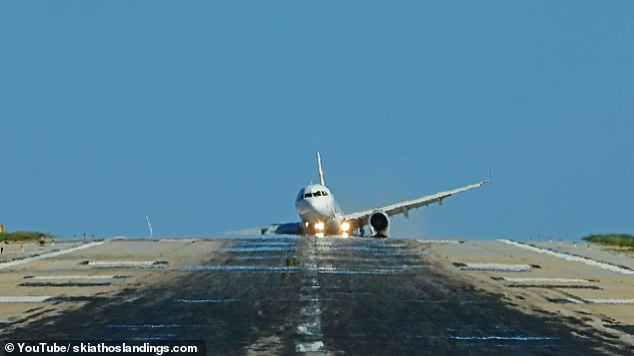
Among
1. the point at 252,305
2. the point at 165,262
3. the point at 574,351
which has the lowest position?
the point at 574,351

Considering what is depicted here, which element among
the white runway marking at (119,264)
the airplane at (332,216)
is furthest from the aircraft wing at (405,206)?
the white runway marking at (119,264)

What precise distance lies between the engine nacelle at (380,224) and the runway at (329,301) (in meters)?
31.3

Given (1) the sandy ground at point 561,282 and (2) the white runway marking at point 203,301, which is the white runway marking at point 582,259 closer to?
(1) the sandy ground at point 561,282

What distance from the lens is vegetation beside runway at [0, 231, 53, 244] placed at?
217 feet

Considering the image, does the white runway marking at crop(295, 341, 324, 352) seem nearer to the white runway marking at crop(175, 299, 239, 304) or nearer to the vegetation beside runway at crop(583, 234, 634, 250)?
the white runway marking at crop(175, 299, 239, 304)

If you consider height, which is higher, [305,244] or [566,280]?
[305,244]

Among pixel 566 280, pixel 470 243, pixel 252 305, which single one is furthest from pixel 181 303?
pixel 470 243

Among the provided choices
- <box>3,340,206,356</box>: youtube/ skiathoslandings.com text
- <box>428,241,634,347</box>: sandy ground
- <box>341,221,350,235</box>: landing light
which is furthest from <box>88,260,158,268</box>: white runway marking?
<box>341,221,350,235</box>: landing light

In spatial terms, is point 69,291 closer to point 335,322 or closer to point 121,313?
point 121,313

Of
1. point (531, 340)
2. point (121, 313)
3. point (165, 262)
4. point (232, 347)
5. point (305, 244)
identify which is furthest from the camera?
point (305, 244)

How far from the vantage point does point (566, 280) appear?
117 ft

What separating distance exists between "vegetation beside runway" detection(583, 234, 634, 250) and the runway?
Answer: 43.9 ft

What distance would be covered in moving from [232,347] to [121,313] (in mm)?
6034

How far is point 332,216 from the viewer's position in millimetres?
79062
